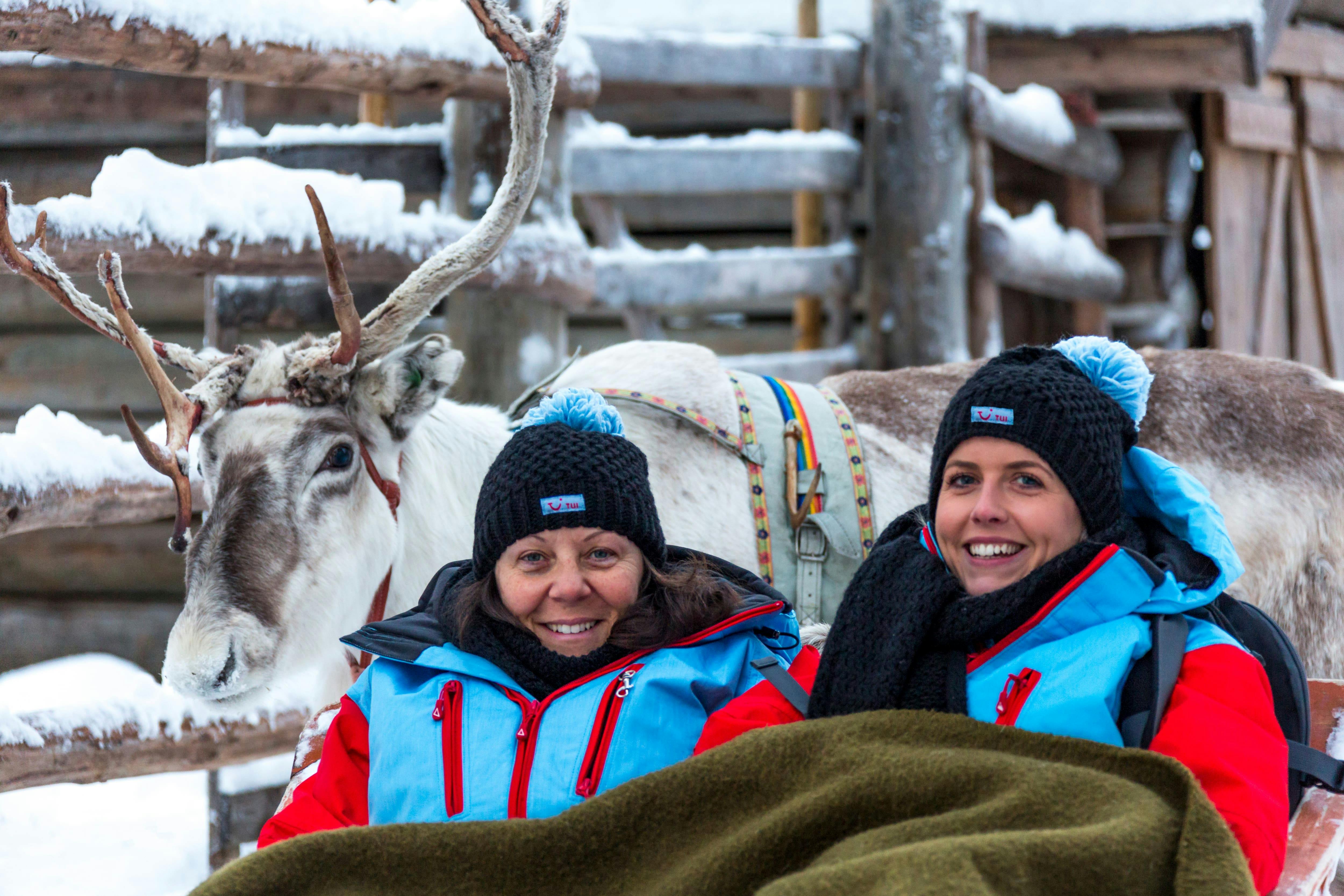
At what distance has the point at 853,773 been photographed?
1589 mm

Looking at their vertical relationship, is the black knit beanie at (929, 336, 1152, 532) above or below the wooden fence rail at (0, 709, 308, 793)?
above

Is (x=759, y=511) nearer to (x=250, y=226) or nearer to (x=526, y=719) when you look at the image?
(x=526, y=719)

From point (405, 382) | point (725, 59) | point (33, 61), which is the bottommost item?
point (405, 382)

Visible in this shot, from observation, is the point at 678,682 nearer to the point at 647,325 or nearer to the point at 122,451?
the point at 122,451

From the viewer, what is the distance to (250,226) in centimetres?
319

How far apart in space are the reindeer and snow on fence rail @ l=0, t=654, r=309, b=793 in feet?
0.96

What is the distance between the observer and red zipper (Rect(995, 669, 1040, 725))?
5.79 ft

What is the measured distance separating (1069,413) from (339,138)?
2.83m

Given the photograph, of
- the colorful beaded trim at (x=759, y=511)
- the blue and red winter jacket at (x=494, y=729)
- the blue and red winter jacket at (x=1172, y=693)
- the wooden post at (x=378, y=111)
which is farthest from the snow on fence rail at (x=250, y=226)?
the blue and red winter jacket at (x=1172, y=693)

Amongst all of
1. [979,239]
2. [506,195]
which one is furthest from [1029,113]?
[506,195]

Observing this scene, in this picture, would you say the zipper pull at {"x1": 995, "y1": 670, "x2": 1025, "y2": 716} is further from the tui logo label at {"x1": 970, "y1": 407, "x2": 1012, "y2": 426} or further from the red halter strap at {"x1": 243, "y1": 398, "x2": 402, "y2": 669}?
the red halter strap at {"x1": 243, "y1": 398, "x2": 402, "y2": 669}

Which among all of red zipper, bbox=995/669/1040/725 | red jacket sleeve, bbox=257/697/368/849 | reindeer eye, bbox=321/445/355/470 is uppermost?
reindeer eye, bbox=321/445/355/470

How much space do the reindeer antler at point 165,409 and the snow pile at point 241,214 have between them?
1.14ft

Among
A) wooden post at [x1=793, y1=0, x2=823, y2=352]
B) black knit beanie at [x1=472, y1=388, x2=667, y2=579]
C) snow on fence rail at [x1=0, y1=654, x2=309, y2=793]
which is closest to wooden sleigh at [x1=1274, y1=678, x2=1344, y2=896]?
black knit beanie at [x1=472, y1=388, x2=667, y2=579]
